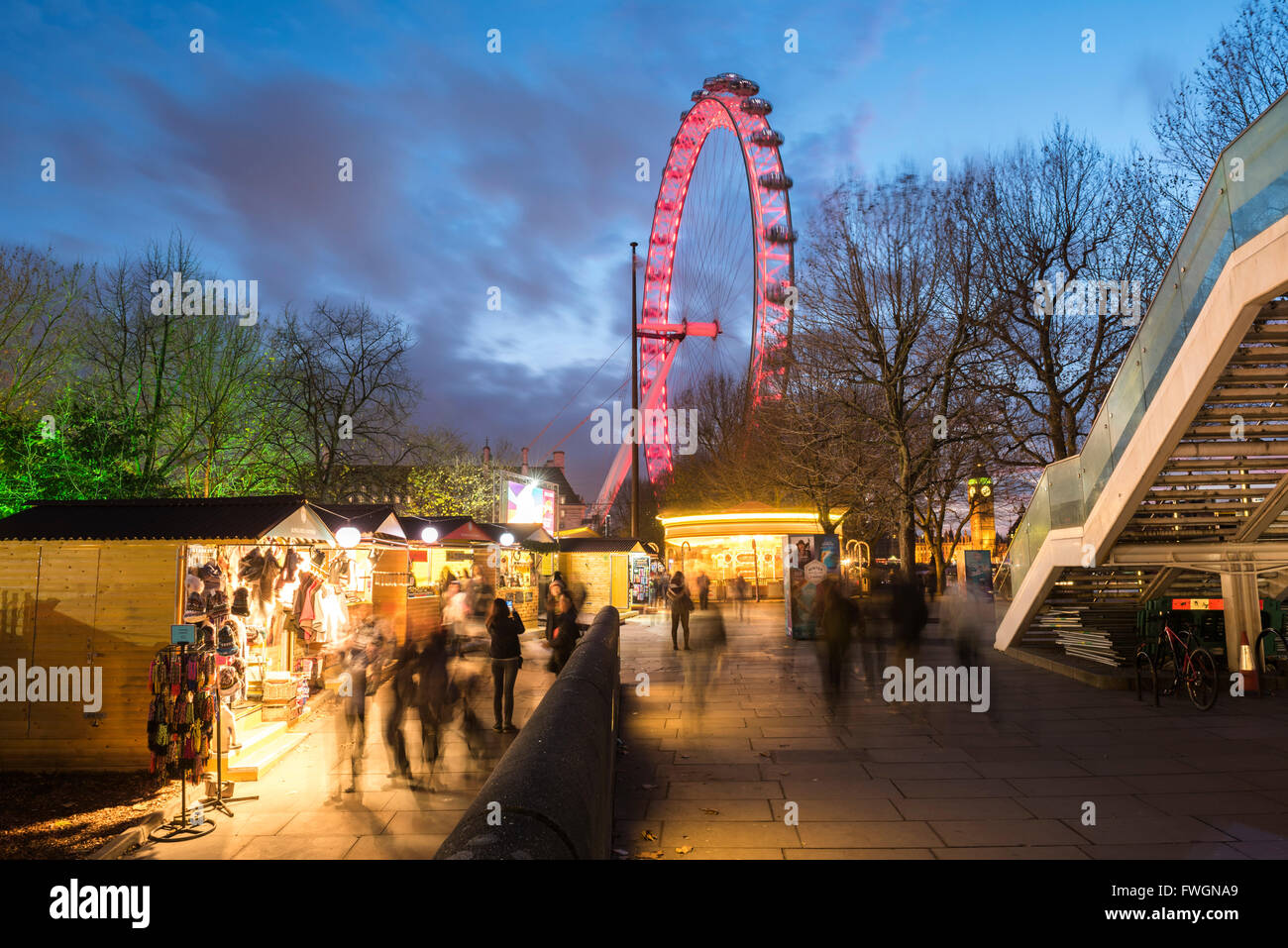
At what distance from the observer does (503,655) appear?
990cm

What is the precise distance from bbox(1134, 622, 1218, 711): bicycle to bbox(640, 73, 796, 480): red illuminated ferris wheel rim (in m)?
15.1

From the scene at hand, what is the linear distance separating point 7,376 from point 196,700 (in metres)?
18.0

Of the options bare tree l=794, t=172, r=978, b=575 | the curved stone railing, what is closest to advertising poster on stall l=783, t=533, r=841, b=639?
bare tree l=794, t=172, r=978, b=575

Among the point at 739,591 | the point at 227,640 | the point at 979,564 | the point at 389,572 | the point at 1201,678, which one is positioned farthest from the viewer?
the point at 739,591

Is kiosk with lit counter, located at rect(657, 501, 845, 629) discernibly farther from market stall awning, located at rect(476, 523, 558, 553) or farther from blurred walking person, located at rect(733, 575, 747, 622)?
market stall awning, located at rect(476, 523, 558, 553)

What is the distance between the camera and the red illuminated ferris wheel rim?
31000mm

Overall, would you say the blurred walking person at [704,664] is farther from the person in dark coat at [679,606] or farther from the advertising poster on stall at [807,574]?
the advertising poster on stall at [807,574]

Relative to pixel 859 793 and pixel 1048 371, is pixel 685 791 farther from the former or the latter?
pixel 1048 371

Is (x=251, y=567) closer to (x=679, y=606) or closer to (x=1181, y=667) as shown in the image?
(x=679, y=606)

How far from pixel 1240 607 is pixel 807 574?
29.8 ft

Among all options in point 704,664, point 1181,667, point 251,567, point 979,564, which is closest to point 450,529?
point 704,664
